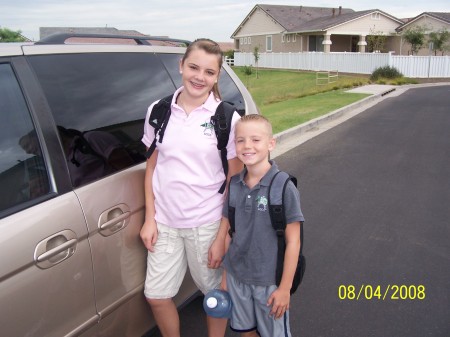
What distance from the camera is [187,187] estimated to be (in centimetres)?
221

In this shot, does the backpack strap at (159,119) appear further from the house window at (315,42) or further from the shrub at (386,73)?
the house window at (315,42)

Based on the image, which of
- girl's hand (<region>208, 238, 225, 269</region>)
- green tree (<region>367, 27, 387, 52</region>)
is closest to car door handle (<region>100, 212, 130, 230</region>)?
girl's hand (<region>208, 238, 225, 269</region>)

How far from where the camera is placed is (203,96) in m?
2.24

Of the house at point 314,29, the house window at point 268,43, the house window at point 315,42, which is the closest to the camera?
the house at point 314,29

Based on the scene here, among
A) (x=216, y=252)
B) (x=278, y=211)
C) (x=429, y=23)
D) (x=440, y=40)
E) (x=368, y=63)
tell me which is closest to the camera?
(x=278, y=211)

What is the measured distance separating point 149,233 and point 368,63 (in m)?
27.4

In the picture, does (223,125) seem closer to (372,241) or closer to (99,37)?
(99,37)

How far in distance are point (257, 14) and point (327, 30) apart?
47.7 feet

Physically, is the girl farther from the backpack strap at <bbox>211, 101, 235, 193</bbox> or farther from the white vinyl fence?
the white vinyl fence

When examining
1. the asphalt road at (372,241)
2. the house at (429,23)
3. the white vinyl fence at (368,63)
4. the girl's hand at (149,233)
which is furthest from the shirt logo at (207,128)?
the house at (429,23)

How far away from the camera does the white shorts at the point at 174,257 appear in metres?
2.29
